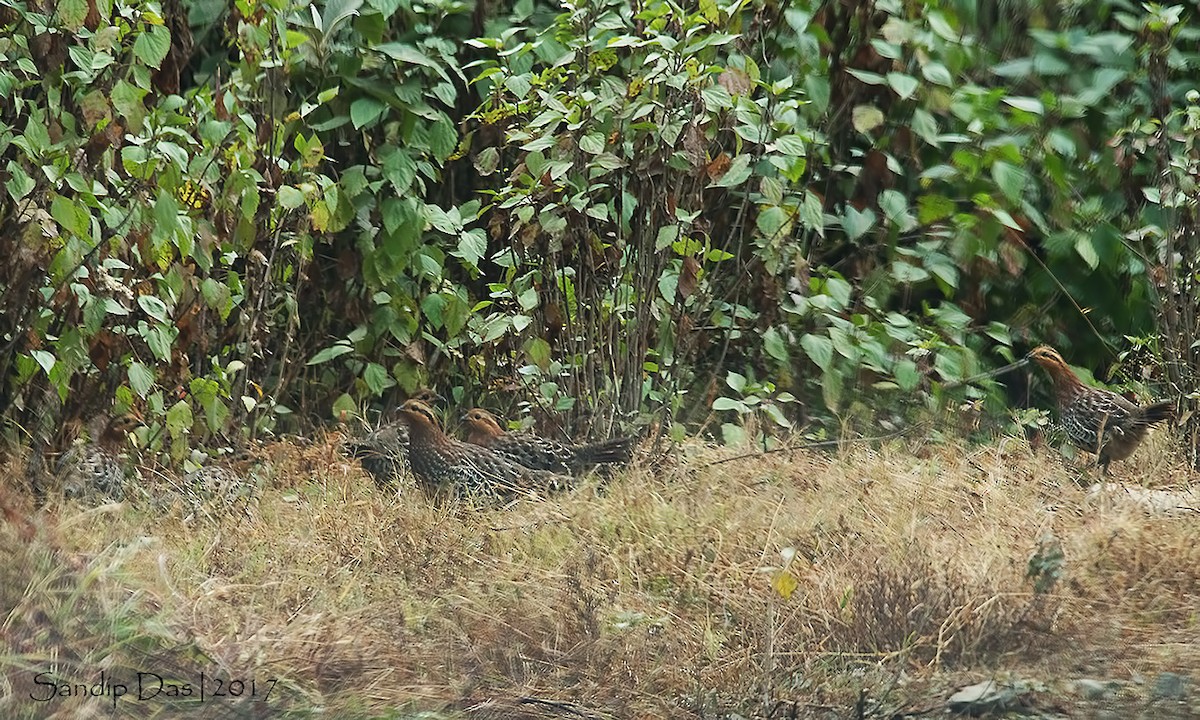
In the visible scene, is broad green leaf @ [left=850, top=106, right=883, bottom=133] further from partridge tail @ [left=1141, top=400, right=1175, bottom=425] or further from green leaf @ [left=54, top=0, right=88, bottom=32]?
green leaf @ [left=54, top=0, right=88, bottom=32]

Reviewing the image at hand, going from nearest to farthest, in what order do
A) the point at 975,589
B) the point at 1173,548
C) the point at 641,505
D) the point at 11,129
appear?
the point at 975,589, the point at 1173,548, the point at 641,505, the point at 11,129

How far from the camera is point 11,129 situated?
16.5 ft

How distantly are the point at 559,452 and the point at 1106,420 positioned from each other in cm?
191

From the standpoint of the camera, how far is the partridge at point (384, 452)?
215 inches

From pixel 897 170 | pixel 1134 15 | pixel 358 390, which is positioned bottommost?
pixel 358 390

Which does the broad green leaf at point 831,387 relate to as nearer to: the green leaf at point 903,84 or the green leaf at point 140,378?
the green leaf at point 903,84

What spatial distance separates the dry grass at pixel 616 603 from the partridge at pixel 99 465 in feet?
1.05

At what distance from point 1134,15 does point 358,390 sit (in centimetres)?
390

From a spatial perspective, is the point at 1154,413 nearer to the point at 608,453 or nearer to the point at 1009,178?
the point at 1009,178

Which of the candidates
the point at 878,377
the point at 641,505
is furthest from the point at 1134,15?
the point at 641,505

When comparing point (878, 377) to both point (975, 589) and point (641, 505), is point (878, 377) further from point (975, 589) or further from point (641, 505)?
point (975, 589)

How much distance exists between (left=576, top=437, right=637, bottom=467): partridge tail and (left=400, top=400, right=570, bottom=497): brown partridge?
0.46ft

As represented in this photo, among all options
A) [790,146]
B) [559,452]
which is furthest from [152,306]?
[790,146]

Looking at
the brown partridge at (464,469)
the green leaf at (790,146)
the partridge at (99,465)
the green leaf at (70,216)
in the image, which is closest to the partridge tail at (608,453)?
the brown partridge at (464,469)
